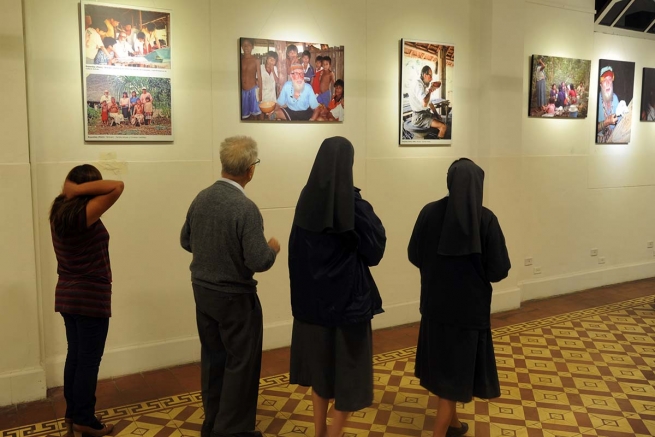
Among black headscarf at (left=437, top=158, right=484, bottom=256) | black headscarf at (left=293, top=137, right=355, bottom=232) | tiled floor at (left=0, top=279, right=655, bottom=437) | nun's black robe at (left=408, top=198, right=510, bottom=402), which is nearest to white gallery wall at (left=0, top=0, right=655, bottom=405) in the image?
tiled floor at (left=0, top=279, right=655, bottom=437)

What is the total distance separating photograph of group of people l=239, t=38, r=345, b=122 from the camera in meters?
5.12

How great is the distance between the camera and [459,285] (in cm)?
343

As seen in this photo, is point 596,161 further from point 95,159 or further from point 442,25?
point 95,159

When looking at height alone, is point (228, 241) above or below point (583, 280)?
above

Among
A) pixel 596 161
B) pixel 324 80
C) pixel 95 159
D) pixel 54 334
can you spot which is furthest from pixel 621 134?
pixel 54 334

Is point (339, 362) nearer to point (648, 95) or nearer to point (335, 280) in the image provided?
point (335, 280)

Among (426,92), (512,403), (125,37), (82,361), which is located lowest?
(512,403)

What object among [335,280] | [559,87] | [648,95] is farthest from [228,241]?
[648,95]

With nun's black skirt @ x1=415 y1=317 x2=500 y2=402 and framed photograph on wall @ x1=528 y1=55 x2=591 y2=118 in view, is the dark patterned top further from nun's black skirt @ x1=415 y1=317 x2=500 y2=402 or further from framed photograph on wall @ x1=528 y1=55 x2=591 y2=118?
framed photograph on wall @ x1=528 y1=55 x2=591 y2=118

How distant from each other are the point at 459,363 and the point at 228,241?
58.6 inches

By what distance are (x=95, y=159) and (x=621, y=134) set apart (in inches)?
260

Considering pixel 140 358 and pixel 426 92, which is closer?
pixel 140 358

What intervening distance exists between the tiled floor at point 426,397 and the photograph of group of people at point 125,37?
2.46 metres

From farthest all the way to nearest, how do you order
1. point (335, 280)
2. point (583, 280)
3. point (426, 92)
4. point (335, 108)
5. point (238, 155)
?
point (583, 280) → point (426, 92) → point (335, 108) → point (238, 155) → point (335, 280)
